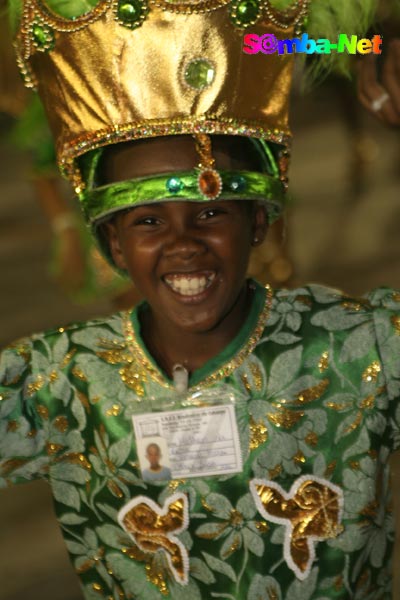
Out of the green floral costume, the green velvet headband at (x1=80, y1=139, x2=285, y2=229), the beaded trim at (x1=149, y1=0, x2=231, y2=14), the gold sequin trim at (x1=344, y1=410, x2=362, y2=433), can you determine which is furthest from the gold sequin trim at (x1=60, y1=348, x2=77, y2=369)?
the beaded trim at (x1=149, y1=0, x2=231, y2=14)

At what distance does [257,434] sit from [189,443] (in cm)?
11

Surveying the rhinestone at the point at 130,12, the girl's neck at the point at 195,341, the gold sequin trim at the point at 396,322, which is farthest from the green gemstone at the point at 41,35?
the gold sequin trim at the point at 396,322

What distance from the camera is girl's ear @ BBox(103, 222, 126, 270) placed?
1.95 metres

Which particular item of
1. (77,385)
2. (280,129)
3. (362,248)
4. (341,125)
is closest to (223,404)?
(77,385)

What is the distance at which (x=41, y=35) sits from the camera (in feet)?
5.96

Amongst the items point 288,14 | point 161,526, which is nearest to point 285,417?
point 161,526

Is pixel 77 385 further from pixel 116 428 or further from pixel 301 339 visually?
pixel 301 339

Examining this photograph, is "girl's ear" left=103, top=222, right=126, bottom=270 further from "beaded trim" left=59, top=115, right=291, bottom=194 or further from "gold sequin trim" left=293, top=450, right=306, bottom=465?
"gold sequin trim" left=293, top=450, right=306, bottom=465

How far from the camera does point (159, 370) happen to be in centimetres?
195

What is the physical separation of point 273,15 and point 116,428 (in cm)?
71

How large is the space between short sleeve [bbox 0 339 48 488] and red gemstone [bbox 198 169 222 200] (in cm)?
43

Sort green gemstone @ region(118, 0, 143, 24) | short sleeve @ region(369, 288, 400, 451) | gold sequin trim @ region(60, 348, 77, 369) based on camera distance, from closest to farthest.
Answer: green gemstone @ region(118, 0, 143, 24) < short sleeve @ region(369, 288, 400, 451) < gold sequin trim @ region(60, 348, 77, 369)

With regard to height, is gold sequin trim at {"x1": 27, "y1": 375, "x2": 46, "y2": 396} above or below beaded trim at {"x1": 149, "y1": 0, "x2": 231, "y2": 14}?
below

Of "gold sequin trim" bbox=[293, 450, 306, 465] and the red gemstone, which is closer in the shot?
the red gemstone
